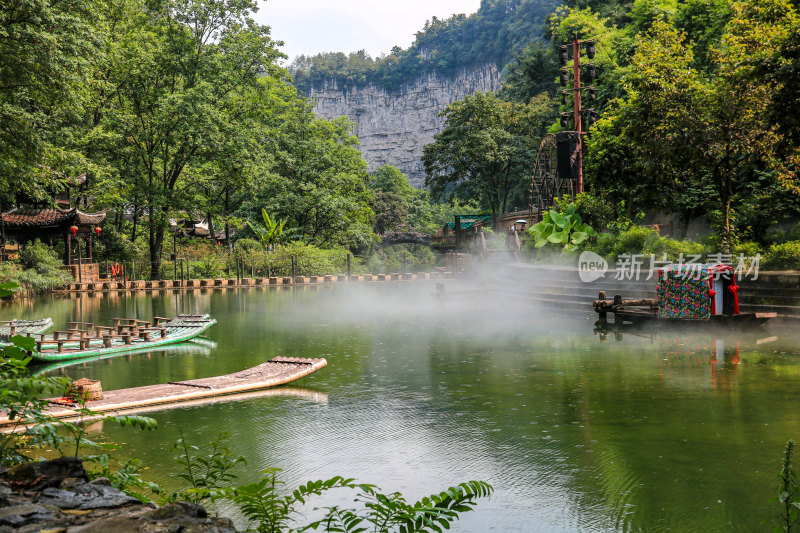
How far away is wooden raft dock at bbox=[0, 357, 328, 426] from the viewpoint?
8.74 meters

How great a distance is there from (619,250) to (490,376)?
12.2 metres

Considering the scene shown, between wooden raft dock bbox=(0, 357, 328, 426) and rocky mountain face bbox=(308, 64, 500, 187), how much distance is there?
9939cm

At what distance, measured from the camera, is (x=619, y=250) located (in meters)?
22.1

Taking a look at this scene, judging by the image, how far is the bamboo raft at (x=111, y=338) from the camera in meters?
13.9

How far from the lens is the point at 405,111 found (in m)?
115

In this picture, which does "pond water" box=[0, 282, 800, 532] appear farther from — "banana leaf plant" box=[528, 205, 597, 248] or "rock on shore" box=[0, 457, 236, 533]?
"banana leaf plant" box=[528, 205, 597, 248]

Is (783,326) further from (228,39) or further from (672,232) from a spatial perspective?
(228,39)

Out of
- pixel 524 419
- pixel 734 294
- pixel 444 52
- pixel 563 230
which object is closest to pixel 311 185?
pixel 563 230

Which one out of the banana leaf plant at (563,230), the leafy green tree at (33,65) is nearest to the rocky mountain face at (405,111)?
the banana leaf plant at (563,230)

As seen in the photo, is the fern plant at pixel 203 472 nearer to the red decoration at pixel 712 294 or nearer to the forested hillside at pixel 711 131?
the forested hillside at pixel 711 131

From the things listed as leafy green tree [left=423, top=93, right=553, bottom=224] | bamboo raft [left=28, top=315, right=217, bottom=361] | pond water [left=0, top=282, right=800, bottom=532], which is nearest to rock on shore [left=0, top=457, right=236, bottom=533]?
pond water [left=0, top=282, right=800, bottom=532]

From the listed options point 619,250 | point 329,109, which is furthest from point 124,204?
point 329,109

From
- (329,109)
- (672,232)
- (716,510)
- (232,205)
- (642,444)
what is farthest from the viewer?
(329,109)

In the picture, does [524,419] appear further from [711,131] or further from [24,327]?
[24,327]
